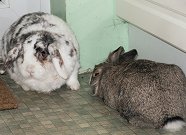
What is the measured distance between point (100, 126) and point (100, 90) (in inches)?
12.8

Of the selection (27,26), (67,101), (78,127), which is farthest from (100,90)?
(27,26)

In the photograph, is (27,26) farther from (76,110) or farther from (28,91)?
(76,110)

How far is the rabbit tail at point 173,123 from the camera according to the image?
240 centimetres

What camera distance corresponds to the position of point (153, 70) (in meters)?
2.53

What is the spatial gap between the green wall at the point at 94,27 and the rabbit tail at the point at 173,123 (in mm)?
847

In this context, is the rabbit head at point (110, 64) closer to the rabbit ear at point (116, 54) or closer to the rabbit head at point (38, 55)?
the rabbit ear at point (116, 54)

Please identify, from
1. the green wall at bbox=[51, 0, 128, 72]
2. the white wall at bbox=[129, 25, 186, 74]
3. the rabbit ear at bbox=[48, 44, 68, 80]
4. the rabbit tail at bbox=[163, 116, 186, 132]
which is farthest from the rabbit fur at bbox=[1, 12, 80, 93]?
the rabbit tail at bbox=[163, 116, 186, 132]

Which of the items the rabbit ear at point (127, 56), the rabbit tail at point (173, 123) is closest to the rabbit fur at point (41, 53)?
the rabbit ear at point (127, 56)

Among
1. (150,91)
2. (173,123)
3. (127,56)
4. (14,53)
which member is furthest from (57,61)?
(173,123)

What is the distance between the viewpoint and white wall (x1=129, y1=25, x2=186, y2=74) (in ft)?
9.02

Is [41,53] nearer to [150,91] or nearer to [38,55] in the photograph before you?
[38,55]

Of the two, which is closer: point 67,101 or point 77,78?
point 67,101

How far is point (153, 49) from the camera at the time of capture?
2922 millimetres

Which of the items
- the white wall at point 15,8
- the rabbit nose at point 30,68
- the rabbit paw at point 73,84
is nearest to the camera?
the rabbit nose at point 30,68
